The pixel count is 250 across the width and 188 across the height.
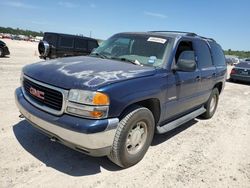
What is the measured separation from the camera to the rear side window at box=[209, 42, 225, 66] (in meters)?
6.52

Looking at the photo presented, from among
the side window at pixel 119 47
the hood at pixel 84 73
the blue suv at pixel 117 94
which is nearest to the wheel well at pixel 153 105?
the blue suv at pixel 117 94

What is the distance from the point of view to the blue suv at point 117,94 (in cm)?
312

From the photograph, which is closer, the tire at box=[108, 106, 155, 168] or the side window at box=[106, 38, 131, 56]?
the tire at box=[108, 106, 155, 168]

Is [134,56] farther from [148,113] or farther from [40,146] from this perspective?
[40,146]

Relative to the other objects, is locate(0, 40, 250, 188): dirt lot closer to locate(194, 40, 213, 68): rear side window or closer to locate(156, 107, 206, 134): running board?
locate(156, 107, 206, 134): running board

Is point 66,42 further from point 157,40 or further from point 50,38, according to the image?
point 157,40

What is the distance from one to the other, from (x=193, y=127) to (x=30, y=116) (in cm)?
384

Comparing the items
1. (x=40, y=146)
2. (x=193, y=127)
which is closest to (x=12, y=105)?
(x=40, y=146)

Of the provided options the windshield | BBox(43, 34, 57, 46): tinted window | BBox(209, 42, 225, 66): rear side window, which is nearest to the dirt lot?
the windshield

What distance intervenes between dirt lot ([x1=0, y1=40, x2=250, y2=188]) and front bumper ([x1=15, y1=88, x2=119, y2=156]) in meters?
0.49

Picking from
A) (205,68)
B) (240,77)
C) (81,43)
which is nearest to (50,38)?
(81,43)

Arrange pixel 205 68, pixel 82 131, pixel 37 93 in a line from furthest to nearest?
pixel 205 68
pixel 37 93
pixel 82 131

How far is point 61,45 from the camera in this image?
13930 millimetres

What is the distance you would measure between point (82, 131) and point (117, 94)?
0.63m
